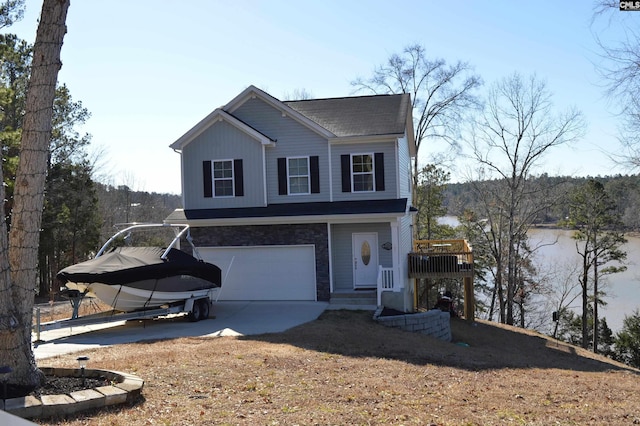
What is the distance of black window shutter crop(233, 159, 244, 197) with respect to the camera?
2223 centimetres

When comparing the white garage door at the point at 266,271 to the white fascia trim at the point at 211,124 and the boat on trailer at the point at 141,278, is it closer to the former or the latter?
the boat on trailer at the point at 141,278

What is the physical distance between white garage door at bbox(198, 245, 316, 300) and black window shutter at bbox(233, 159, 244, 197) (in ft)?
6.96

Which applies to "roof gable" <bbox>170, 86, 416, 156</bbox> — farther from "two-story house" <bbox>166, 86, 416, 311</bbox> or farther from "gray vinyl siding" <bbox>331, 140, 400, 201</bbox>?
"gray vinyl siding" <bbox>331, 140, 400, 201</bbox>

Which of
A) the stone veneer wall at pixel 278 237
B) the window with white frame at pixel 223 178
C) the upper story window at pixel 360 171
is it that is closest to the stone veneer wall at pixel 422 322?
the stone veneer wall at pixel 278 237

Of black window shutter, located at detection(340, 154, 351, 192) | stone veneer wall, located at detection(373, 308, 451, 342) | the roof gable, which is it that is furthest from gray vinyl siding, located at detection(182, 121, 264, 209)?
stone veneer wall, located at detection(373, 308, 451, 342)

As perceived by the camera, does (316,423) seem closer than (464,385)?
Yes

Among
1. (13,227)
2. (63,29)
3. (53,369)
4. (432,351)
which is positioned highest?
(63,29)

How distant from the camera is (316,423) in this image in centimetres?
697

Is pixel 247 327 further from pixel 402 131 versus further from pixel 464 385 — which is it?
pixel 402 131

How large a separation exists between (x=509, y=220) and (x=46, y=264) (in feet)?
89.0

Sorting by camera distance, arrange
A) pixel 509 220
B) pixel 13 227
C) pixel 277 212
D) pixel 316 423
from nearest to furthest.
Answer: pixel 316 423 → pixel 13 227 → pixel 277 212 → pixel 509 220

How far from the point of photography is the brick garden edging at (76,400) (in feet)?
21.4

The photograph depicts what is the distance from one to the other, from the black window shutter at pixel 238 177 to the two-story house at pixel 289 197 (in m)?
0.04

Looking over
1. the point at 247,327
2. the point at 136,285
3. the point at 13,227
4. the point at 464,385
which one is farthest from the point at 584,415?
the point at 136,285
